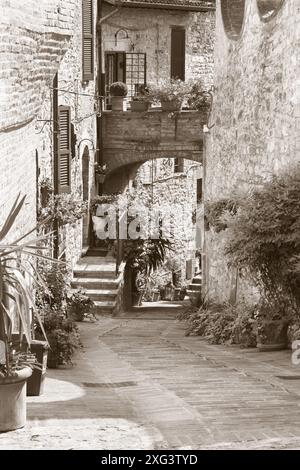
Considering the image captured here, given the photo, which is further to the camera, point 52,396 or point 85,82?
point 85,82

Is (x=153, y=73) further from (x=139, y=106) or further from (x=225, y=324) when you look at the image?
(x=225, y=324)

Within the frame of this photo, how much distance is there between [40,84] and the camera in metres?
11.4

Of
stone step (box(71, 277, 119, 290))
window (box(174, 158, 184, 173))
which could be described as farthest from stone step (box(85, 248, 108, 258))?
window (box(174, 158, 184, 173))

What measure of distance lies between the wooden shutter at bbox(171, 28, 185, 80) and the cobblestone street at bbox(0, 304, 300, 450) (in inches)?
527

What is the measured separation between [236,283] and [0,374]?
9601mm

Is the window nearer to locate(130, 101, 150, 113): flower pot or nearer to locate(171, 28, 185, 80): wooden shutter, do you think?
locate(171, 28, 185, 80): wooden shutter

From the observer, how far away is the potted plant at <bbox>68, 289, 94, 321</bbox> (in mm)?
17938

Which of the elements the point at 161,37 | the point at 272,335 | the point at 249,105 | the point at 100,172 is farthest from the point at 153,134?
the point at 272,335

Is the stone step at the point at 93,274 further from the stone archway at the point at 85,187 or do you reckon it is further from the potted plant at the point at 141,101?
the potted plant at the point at 141,101

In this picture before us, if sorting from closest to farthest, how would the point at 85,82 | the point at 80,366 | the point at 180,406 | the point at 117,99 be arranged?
the point at 180,406, the point at 80,366, the point at 85,82, the point at 117,99

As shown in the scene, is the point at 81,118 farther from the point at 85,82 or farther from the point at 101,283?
the point at 101,283

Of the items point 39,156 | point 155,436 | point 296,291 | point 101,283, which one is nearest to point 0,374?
point 155,436

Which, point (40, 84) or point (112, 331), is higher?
point (40, 84)
